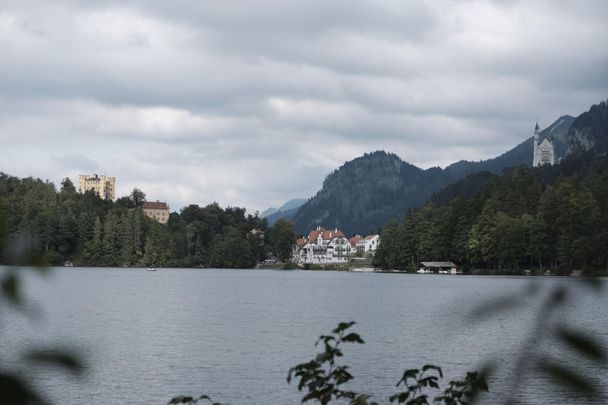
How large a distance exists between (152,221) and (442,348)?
5816 inches

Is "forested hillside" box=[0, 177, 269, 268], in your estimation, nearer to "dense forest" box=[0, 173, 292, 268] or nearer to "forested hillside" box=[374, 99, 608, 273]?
"dense forest" box=[0, 173, 292, 268]

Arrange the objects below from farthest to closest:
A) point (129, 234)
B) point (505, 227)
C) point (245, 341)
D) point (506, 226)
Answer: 1. point (129, 234)
2. point (506, 226)
3. point (505, 227)
4. point (245, 341)

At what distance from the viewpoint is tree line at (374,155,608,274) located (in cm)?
11625

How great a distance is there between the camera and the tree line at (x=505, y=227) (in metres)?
116

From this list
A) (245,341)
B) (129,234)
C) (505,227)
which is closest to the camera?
(245,341)

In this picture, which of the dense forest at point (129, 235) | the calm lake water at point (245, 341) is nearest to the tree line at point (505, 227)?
the dense forest at point (129, 235)

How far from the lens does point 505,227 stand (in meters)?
122

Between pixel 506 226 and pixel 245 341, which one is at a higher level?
pixel 506 226

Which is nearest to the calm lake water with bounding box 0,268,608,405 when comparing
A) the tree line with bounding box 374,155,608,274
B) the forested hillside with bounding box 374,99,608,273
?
the forested hillside with bounding box 374,99,608,273

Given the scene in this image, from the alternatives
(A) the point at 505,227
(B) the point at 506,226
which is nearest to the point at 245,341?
(A) the point at 505,227

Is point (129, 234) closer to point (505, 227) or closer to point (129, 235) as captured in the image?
point (129, 235)

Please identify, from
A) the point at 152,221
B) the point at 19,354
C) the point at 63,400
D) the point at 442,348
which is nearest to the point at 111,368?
the point at 63,400

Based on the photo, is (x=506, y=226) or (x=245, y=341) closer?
(x=245, y=341)

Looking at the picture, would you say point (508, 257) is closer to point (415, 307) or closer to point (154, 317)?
point (415, 307)
